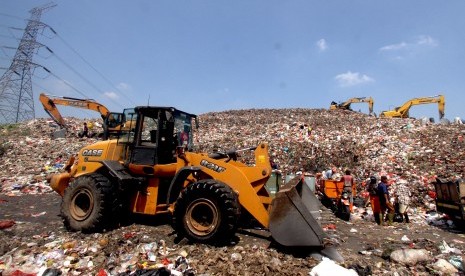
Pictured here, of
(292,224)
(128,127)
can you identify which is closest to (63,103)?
(128,127)

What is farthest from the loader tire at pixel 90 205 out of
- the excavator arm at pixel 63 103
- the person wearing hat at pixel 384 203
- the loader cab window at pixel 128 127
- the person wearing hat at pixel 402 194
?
the excavator arm at pixel 63 103

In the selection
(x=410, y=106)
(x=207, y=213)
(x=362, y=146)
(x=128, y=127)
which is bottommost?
(x=207, y=213)

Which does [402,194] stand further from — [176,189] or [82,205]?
[82,205]

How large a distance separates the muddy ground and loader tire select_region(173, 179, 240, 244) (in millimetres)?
174

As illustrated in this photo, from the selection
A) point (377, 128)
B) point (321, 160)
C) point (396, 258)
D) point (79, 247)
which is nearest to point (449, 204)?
point (396, 258)

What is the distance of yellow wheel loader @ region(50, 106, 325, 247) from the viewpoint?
15.1 ft

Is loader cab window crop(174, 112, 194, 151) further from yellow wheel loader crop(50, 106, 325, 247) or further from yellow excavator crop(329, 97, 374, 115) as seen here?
yellow excavator crop(329, 97, 374, 115)

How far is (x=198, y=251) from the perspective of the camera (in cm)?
453

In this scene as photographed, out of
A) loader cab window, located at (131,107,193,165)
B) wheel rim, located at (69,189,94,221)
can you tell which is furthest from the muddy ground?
loader cab window, located at (131,107,193,165)

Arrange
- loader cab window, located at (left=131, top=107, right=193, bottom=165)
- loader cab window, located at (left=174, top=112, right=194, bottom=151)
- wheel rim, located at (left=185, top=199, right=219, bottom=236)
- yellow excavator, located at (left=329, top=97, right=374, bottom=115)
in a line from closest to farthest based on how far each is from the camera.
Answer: wheel rim, located at (left=185, top=199, right=219, bottom=236)
loader cab window, located at (left=131, top=107, right=193, bottom=165)
loader cab window, located at (left=174, top=112, right=194, bottom=151)
yellow excavator, located at (left=329, top=97, right=374, bottom=115)

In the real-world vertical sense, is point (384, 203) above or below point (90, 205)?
above

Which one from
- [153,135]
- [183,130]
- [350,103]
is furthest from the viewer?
[350,103]

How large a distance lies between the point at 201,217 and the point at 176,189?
2.84 ft

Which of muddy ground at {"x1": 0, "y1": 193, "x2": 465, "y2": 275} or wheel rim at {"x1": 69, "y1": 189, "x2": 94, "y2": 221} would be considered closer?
muddy ground at {"x1": 0, "y1": 193, "x2": 465, "y2": 275}
